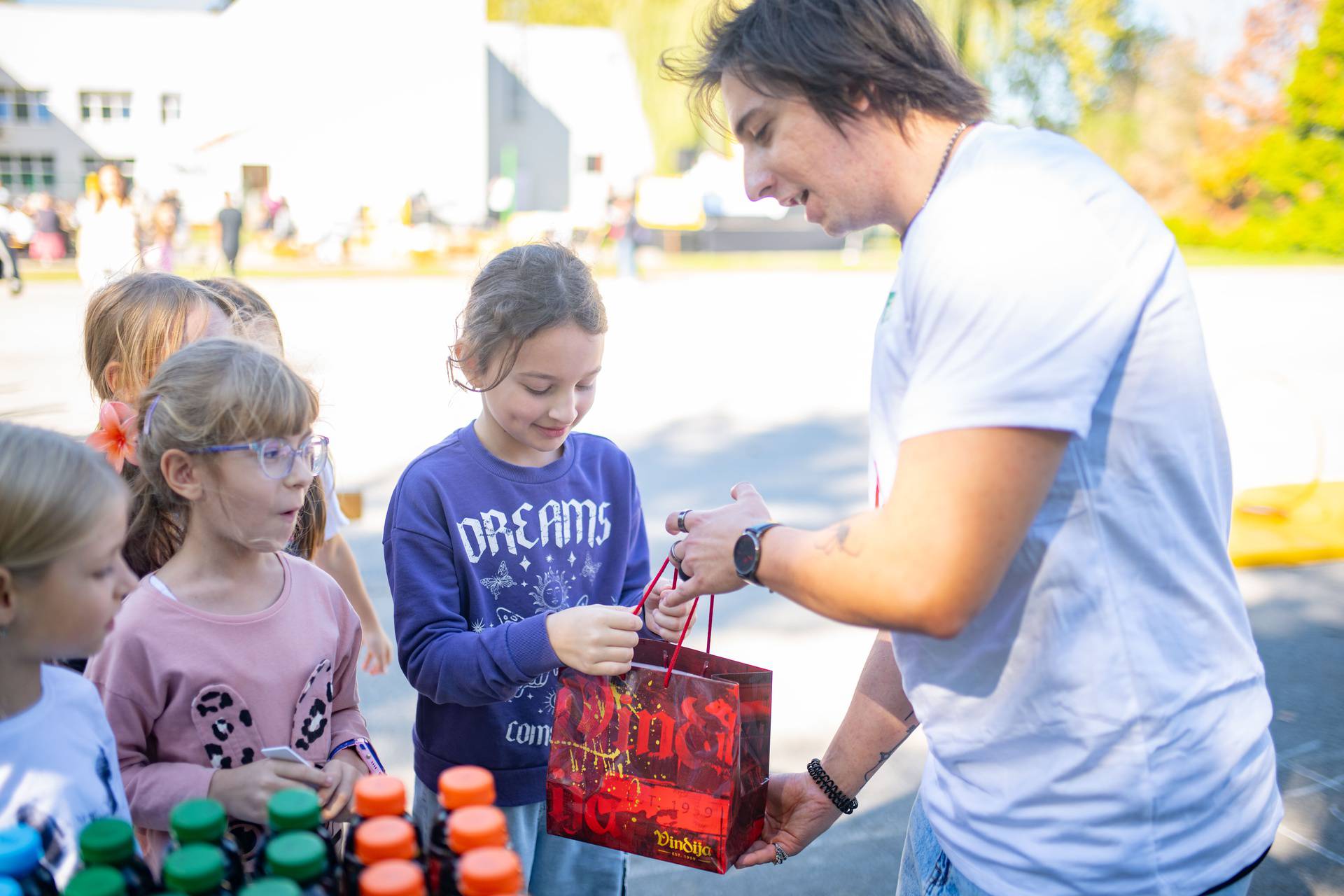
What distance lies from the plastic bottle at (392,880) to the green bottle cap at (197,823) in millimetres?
186

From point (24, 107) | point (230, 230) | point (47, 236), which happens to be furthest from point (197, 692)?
point (24, 107)

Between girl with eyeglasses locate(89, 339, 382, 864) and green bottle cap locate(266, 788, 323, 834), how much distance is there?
21.5 inches

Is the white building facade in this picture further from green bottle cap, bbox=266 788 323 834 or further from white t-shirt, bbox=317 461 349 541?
green bottle cap, bbox=266 788 323 834

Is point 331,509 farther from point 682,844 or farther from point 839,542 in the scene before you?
point 839,542

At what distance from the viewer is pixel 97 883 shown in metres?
1.09

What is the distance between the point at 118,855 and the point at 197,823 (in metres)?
0.08

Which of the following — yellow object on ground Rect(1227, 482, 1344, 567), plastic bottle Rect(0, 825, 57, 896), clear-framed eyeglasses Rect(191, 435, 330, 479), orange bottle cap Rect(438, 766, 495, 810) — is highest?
clear-framed eyeglasses Rect(191, 435, 330, 479)

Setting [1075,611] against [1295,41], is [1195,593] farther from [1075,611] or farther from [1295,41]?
[1295,41]

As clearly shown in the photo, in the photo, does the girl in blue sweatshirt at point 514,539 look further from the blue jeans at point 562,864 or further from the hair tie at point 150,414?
the hair tie at point 150,414

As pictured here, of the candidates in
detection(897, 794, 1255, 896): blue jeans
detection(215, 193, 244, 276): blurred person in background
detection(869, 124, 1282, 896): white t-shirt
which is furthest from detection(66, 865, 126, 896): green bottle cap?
detection(215, 193, 244, 276): blurred person in background

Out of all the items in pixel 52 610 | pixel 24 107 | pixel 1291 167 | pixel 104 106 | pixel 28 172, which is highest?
pixel 104 106

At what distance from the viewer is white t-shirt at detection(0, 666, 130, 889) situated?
1.44 meters

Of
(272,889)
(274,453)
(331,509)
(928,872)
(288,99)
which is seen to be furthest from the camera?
(288,99)

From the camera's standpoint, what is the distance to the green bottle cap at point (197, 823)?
1186mm
